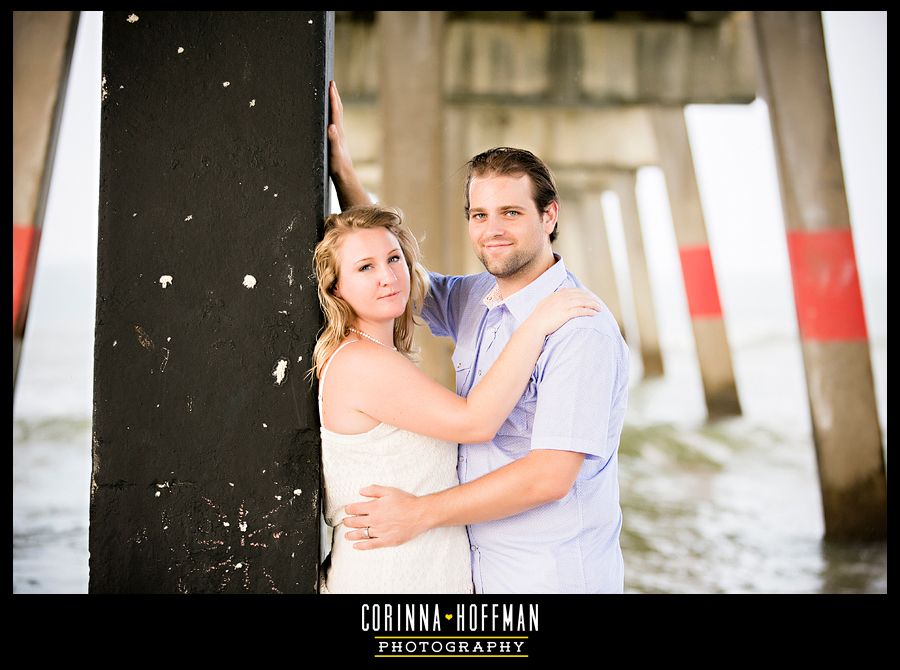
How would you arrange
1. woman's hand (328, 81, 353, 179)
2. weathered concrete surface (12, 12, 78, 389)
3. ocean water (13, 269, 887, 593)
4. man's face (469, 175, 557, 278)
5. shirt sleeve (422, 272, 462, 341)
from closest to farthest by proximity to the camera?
1. woman's hand (328, 81, 353, 179)
2. man's face (469, 175, 557, 278)
3. shirt sleeve (422, 272, 462, 341)
4. ocean water (13, 269, 887, 593)
5. weathered concrete surface (12, 12, 78, 389)

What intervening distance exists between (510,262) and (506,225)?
0.41 ft

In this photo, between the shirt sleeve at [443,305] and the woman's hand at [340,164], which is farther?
the shirt sleeve at [443,305]

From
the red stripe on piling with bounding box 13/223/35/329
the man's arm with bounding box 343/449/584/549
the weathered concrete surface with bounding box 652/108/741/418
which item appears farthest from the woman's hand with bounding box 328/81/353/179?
the weathered concrete surface with bounding box 652/108/741/418

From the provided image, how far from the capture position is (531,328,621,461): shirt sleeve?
2.56 m

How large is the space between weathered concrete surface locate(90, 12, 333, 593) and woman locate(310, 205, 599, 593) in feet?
0.34

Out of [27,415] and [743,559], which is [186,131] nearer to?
[743,559]

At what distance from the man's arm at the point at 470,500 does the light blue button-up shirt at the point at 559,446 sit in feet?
0.21

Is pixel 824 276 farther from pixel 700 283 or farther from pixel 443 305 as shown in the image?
pixel 700 283

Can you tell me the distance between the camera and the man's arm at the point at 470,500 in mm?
2561

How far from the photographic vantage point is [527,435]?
2.82m

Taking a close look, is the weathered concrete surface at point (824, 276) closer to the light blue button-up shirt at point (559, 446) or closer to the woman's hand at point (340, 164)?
the light blue button-up shirt at point (559, 446)

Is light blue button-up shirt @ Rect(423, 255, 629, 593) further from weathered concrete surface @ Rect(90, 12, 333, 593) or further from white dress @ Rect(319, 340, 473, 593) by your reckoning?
weathered concrete surface @ Rect(90, 12, 333, 593)

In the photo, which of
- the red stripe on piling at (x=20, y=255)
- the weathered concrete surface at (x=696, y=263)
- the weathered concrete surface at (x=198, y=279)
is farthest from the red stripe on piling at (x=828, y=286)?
the weathered concrete surface at (x=696, y=263)

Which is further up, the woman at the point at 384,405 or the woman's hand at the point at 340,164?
the woman's hand at the point at 340,164
